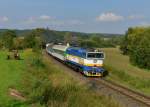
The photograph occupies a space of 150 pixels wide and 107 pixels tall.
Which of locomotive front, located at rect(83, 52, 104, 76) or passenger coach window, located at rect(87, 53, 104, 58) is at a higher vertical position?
passenger coach window, located at rect(87, 53, 104, 58)

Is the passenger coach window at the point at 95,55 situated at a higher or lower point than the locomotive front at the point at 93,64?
higher

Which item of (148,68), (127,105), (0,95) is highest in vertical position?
(0,95)

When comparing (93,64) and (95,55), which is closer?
(93,64)

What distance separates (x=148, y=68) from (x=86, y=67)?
29740 mm

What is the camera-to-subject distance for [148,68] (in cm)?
6706

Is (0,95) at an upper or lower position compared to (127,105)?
upper

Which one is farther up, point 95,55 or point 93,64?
point 95,55

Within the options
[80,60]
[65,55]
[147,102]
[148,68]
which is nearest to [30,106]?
[147,102]

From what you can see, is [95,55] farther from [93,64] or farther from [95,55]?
[93,64]

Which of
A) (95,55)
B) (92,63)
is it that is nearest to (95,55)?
(95,55)

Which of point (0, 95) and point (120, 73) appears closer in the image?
point (0, 95)

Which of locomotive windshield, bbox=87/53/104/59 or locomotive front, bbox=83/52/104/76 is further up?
locomotive windshield, bbox=87/53/104/59

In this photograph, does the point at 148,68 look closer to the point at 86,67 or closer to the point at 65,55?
the point at 65,55

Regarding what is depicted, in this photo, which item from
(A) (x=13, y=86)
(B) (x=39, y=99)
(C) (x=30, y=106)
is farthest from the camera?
(A) (x=13, y=86)
